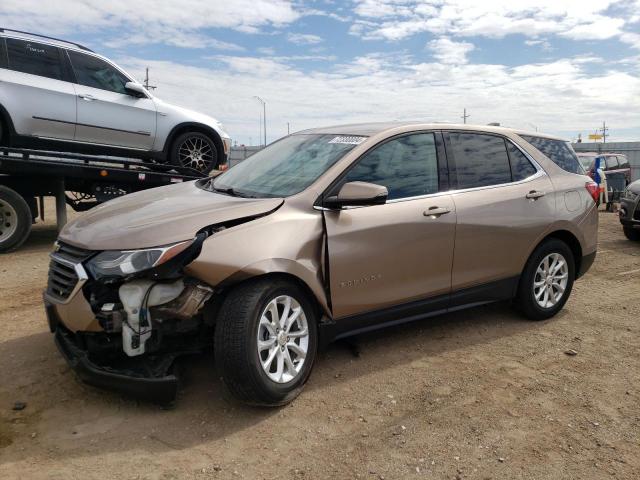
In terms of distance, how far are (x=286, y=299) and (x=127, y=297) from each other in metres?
0.93

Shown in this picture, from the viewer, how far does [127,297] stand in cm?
310

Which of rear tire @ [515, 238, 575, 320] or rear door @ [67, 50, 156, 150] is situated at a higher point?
rear door @ [67, 50, 156, 150]

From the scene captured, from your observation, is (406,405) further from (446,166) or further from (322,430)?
(446,166)

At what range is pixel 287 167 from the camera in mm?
4117

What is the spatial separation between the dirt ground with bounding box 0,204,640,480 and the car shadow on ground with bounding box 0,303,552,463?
0.01 m

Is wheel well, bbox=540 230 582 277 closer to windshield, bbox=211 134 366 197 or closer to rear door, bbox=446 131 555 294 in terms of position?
rear door, bbox=446 131 555 294

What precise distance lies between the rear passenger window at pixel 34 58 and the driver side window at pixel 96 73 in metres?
0.23

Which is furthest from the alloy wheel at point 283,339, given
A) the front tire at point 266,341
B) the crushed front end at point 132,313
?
the crushed front end at point 132,313

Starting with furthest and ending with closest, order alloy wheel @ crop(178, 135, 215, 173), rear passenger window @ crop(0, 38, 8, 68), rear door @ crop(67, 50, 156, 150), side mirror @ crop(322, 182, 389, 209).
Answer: alloy wheel @ crop(178, 135, 215, 173)
rear door @ crop(67, 50, 156, 150)
rear passenger window @ crop(0, 38, 8, 68)
side mirror @ crop(322, 182, 389, 209)

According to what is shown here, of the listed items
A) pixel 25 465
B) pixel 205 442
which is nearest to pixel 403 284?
pixel 205 442

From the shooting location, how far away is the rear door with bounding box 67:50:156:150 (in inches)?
304

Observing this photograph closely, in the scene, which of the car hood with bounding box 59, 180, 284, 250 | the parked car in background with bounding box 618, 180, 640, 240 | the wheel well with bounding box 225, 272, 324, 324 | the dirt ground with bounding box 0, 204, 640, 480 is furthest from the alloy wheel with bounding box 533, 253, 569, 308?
the parked car in background with bounding box 618, 180, 640, 240

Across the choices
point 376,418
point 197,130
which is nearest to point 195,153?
point 197,130

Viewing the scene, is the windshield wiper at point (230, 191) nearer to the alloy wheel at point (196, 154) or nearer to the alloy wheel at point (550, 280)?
the alloy wheel at point (550, 280)
